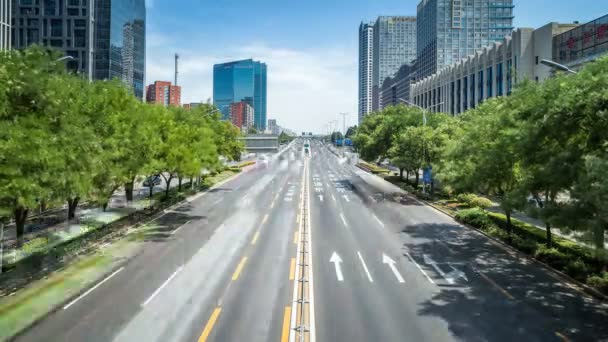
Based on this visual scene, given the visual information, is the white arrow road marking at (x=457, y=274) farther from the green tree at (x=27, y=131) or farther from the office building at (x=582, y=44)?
the office building at (x=582, y=44)

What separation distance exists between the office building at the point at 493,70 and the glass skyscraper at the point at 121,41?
76532mm

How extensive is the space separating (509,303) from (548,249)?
7532mm

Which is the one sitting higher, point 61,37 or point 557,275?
point 61,37

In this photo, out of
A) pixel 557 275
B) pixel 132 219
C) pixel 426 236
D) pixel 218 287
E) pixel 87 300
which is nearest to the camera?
pixel 87 300

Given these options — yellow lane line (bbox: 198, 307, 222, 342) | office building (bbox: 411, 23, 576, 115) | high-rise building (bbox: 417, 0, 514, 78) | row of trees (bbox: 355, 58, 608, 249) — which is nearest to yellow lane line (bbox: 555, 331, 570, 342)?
row of trees (bbox: 355, 58, 608, 249)

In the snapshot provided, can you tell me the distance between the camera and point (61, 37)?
370 feet

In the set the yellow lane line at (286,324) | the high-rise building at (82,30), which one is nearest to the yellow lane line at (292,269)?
the yellow lane line at (286,324)

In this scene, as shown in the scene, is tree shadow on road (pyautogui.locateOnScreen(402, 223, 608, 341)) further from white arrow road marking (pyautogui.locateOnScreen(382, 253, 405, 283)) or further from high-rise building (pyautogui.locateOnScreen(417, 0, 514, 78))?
high-rise building (pyautogui.locateOnScreen(417, 0, 514, 78))

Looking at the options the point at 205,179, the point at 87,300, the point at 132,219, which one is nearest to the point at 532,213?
the point at 87,300

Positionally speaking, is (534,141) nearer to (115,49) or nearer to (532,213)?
(532,213)

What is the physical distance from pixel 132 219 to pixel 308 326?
20.5 metres

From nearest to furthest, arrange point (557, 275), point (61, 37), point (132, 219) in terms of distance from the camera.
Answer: point (557, 275) < point (132, 219) < point (61, 37)

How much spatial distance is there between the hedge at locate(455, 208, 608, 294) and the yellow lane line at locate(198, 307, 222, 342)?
12067 mm

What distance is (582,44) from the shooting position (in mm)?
60562
